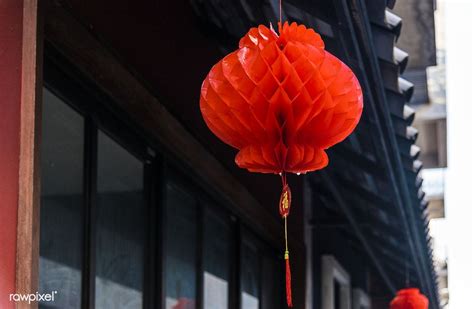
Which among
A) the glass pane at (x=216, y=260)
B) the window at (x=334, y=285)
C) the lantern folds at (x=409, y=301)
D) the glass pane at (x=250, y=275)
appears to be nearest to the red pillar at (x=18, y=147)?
the glass pane at (x=216, y=260)

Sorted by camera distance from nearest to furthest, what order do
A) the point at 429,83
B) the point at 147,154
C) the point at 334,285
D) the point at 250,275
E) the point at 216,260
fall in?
the point at 147,154, the point at 216,260, the point at 250,275, the point at 429,83, the point at 334,285

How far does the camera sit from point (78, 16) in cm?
475

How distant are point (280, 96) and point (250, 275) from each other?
16.6 feet

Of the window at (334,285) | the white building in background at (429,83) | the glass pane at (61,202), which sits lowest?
the glass pane at (61,202)

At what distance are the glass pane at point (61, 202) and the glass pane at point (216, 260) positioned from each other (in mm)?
2343

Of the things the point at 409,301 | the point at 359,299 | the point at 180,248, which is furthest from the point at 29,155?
the point at 359,299

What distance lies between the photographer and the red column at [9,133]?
398 centimetres

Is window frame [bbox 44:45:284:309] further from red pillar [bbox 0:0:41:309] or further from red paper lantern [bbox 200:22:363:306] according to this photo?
red paper lantern [bbox 200:22:363:306]

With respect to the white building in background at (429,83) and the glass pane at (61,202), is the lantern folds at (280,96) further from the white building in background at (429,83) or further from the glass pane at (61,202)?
the white building in background at (429,83)

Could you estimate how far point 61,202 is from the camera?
4.84 m

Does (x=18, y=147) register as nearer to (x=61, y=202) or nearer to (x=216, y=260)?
(x=61, y=202)

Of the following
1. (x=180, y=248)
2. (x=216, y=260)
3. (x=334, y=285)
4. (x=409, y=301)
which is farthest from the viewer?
(x=334, y=285)

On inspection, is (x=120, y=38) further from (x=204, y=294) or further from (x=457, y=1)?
(x=457, y=1)

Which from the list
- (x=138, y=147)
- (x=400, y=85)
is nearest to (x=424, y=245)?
(x=400, y=85)
